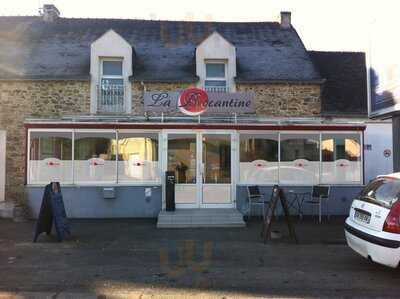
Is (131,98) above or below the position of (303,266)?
above

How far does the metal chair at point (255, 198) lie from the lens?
44.4ft

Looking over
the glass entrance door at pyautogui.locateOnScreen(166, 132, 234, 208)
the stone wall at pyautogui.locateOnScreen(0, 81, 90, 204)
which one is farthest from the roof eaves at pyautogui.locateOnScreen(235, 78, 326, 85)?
the stone wall at pyautogui.locateOnScreen(0, 81, 90, 204)

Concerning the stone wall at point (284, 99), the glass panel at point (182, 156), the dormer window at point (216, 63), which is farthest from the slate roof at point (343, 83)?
the glass panel at point (182, 156)

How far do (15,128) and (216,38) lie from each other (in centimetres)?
834

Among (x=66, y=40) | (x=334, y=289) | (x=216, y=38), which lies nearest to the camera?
(x=334, y=289)

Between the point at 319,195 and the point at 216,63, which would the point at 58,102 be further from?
the point at 319,195

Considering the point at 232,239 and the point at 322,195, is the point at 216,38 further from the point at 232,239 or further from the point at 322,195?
the point at 232,239

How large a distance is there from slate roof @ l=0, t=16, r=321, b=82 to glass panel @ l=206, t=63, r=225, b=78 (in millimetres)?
635

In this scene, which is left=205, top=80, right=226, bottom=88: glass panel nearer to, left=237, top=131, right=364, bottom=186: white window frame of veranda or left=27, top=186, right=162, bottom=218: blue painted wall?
left=237, top=131, right=364, bottom=186: white window frame of veranda

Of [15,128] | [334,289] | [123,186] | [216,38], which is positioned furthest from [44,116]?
[334,289]

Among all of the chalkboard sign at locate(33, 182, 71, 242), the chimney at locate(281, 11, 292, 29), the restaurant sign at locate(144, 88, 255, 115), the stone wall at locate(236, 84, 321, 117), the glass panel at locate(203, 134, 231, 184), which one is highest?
the chimney at locate(281, 11, 292, 29)

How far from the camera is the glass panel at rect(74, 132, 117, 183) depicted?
13641 millimetres

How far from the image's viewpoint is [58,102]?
675 inches

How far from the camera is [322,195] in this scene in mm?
13383
